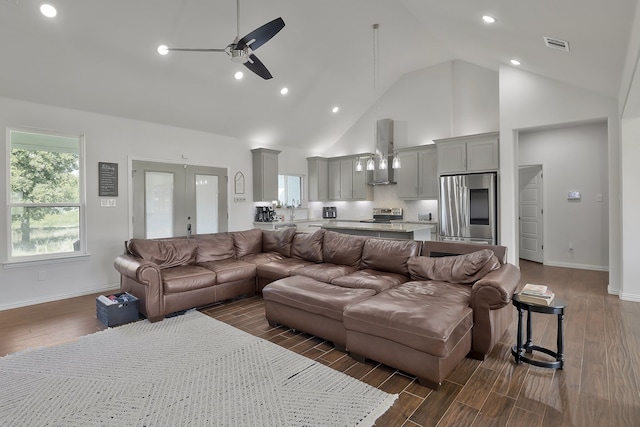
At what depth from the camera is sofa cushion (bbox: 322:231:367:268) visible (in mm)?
4441

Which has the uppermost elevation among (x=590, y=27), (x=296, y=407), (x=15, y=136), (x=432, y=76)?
(x=432, y=76)

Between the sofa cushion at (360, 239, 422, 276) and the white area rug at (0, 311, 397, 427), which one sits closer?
the white area rug at (0, 311, 397, 427)

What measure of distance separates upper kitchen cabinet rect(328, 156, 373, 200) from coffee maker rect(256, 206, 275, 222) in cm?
194

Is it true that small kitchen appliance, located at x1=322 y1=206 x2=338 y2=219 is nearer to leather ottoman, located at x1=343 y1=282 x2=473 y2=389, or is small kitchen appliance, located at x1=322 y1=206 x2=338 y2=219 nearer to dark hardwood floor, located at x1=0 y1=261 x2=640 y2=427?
dark hardwood floor, located at x1=0 y1=261 x2=640 y2=427

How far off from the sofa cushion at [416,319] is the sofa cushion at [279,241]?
2596 mm

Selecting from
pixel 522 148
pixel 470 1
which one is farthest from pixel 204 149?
pixel 522 148

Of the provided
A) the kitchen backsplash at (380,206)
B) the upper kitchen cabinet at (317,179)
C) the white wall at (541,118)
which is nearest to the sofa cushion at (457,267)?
the white wall at (541,118)

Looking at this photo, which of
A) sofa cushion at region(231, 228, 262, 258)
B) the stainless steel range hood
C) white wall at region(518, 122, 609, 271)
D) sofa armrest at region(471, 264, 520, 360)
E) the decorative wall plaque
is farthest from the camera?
the stainless steel range hood

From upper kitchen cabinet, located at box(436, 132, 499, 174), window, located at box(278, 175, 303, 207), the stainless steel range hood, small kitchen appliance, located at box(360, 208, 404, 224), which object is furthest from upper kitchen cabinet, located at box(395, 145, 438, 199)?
window, located at box(278, 175, 303, 207)

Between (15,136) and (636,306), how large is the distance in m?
8.46

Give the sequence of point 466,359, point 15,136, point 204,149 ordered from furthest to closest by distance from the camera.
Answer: point 204,149 → point 15,136 → point 466,359

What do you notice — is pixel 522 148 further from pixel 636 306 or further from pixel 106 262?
pixel 106 262

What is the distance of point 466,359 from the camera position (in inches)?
110

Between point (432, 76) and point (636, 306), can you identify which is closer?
point (636, 306)
